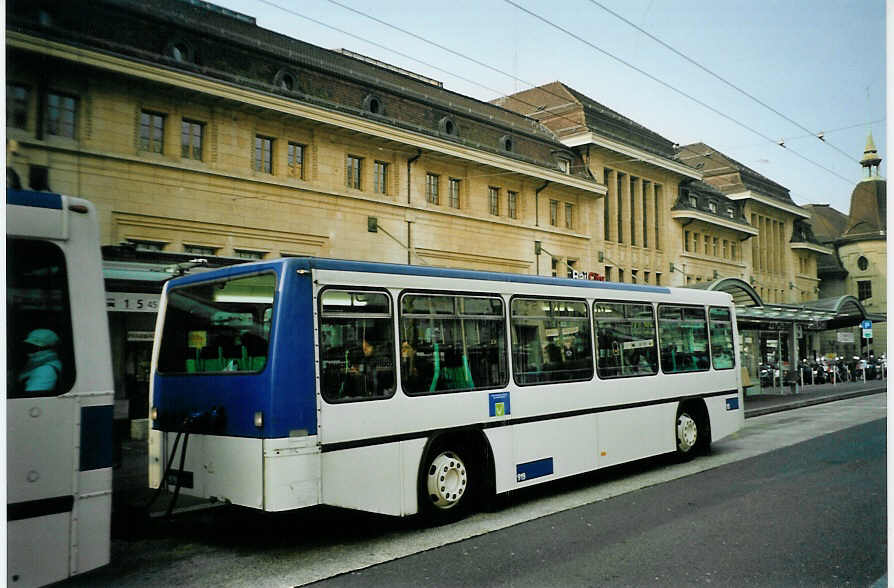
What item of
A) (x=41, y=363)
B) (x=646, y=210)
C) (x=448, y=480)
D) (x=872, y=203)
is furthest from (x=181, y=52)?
(x=646, y=210)

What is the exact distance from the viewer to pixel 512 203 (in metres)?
25.7

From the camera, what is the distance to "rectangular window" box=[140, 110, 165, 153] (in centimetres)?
1063

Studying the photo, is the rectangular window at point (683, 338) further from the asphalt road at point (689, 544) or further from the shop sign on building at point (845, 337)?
the shop sign on building at point (845, 337)

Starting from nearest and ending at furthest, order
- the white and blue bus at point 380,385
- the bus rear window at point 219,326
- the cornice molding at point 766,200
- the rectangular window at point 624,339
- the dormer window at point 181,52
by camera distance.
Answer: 1. the white and blue bus at point 380,385
2. the bus rear window at point 219,326
3. the rectangular window at point 624,339
4. the dormer window at point 181,52
5. the cornice molding at point 766,200

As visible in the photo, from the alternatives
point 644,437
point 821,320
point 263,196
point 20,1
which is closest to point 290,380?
point 20,1

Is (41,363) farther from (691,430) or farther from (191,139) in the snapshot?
(691,430)

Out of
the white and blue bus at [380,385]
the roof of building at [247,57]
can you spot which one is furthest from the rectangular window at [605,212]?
the white and blue bus at [380,385]

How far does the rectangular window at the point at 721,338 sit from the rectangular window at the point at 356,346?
7.00m

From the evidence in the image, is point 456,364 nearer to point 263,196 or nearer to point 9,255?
point 9,255

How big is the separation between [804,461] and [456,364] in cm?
654

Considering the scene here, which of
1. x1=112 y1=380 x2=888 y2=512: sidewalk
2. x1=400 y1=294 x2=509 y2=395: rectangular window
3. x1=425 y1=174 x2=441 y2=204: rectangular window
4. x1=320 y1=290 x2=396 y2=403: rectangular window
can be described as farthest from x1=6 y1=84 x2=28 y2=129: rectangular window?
x1=425 y1=174 x2=441 y2=204: rectangular window

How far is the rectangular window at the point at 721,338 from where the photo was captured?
12.1 m

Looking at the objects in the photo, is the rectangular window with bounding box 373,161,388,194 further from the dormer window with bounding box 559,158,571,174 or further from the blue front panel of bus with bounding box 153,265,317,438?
the blue front panel of bus with bounding box 153,265,317,438

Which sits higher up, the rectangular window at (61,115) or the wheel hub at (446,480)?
the rectangular window at (61,115)
